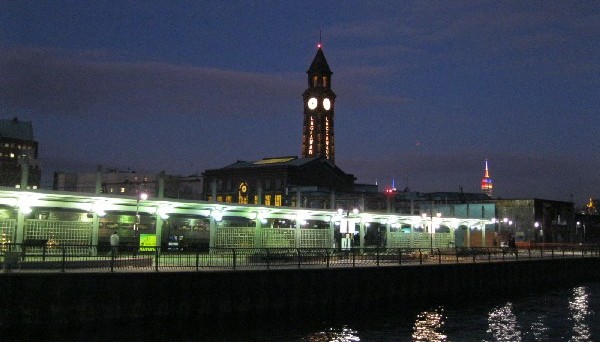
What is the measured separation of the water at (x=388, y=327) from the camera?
100 ft

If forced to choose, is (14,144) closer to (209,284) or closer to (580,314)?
(209,284)

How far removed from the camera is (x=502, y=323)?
38969mm

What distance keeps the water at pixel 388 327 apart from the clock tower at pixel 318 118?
145759 mm

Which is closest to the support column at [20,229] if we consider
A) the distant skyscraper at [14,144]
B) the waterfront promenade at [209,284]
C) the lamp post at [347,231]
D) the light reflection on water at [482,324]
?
the waterfront promenade at [209,284]

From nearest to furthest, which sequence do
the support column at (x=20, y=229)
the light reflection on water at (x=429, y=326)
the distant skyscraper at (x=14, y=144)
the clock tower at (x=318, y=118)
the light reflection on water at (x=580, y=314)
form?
the light reflection on water at (x=429, y=326)
the light reflection on water at (x=580, y=314)
the support column at (x=20, y=229)
the distant skyscraper at (x=14, y=144)
the clock tower at (x=318, y=118)

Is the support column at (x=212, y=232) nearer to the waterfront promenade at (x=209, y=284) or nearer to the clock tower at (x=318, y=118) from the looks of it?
the waterfront promenade at (x=209, y=284)

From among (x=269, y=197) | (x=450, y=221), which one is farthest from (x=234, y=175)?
(x=450, y=221)

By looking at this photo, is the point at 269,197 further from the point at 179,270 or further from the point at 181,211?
the point at 179,270

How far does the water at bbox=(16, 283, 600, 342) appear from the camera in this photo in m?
30.6

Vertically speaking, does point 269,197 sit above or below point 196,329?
above

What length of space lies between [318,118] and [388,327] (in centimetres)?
15769

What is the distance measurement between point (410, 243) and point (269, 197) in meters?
64.1

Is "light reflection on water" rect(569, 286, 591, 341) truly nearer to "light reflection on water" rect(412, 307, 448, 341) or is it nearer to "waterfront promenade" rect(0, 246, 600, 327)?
"light reflection on water" rect(412, 307, 448, 341)

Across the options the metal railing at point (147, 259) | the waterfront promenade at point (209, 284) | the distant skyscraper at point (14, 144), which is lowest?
the waterfront promenade at point (209, 284)
